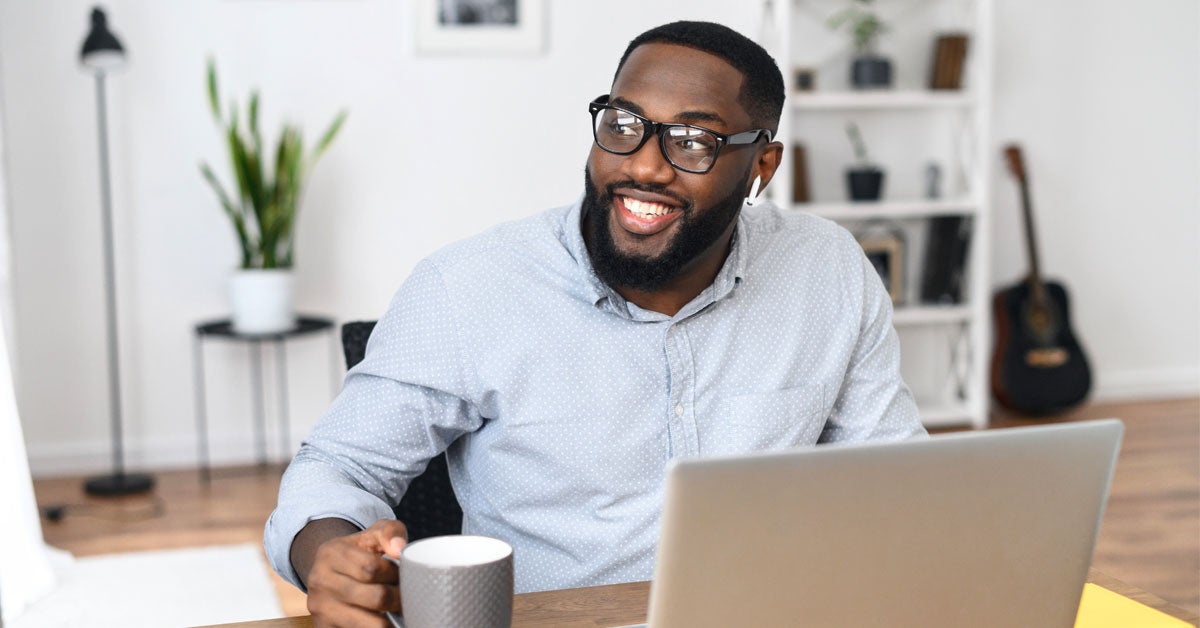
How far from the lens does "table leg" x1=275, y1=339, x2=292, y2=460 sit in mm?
3990

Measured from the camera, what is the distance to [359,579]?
35.4 inches

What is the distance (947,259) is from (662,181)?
11.2 ft

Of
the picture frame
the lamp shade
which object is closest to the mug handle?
the lamp shade

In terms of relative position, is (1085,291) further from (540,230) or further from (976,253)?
(540,230)

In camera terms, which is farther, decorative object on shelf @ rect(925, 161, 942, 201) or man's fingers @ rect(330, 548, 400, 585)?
decorative object on shelf @ rect(925, 161, 942, 201)

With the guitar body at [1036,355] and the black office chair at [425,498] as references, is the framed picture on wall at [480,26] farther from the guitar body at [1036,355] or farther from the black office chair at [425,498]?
the black office chair at [425,498]

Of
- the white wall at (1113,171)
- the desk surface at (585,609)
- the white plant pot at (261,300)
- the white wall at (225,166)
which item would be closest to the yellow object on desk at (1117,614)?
the desk surface at (585,609)

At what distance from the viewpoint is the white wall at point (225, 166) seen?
12.2ft

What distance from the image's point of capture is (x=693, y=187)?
130cm

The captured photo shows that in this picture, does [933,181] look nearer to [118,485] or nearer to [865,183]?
[865,183]

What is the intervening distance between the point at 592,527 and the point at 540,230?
13.5 inches

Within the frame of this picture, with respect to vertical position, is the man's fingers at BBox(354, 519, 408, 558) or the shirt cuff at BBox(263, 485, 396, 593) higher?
the man's fingers at BBox(354, 519, 408, 558)

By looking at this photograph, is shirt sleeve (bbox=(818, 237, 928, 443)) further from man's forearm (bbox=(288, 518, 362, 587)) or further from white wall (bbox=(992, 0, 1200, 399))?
white wall (bbox=(992, 0, 1200, 399))

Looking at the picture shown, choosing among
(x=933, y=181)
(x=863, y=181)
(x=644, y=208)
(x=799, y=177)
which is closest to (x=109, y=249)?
(x=799, y=177)
